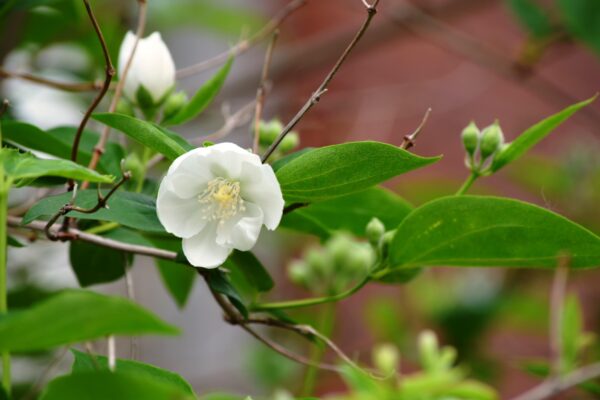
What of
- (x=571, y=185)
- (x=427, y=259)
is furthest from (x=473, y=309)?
(x=427, y=259)

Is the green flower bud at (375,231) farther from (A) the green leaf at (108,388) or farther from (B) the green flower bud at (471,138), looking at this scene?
(A) the green leaf at (108,388)

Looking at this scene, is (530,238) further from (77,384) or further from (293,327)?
(77,384)

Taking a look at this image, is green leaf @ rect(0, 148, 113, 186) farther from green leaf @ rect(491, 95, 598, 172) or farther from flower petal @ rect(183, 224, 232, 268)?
green leaf @ rect(491, 95, 598, 172)

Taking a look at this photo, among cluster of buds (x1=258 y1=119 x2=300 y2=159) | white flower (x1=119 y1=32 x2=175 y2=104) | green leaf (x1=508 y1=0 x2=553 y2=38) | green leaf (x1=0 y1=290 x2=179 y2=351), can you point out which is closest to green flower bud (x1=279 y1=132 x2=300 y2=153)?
cluster of buds (x1=258 y1=119 x2=300 y2=159)

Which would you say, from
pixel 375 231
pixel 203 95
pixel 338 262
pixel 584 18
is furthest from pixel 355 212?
pixel 584 18

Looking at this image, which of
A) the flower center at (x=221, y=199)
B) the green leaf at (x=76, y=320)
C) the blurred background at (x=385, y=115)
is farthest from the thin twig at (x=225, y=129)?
the green leaf at (x=76, y=320)
